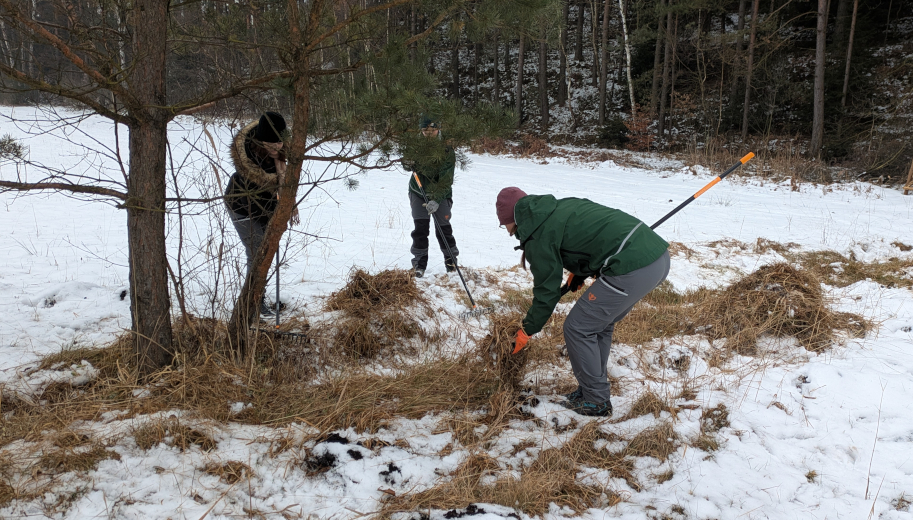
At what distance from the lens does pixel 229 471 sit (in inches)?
98.7

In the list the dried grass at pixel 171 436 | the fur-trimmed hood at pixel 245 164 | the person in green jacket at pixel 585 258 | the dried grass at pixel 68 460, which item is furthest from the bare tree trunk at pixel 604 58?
the dried grass at pixel 68 460

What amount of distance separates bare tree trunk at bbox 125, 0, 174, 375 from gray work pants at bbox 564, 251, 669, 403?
101 inches

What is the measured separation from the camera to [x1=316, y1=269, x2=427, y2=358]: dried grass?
4121 millimetres

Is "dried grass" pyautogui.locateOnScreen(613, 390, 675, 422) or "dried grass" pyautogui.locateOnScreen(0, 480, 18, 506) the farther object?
"dried grass" pyautogui.locateOnScreen(613, 390, 675, 422)

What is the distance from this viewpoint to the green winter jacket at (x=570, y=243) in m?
2.95

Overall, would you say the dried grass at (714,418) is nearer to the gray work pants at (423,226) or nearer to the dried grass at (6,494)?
the gray work pants at (423,226)

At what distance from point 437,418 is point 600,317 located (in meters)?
1.23

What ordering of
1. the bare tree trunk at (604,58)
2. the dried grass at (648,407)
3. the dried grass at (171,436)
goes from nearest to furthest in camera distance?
the dried grass at (171,436) → the dried grass at (648,407) → the bare tree trunk at (604,58)

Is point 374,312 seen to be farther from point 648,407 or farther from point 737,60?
point 737,60

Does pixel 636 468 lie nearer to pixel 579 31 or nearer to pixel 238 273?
pixel 238 273

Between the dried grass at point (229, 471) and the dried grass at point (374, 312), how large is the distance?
152cm

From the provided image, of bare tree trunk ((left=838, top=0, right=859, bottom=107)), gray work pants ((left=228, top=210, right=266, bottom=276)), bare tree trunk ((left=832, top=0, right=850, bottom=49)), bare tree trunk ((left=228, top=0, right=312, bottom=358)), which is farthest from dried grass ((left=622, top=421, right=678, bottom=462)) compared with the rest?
bare tree trunk ((left=832, top=0, right=850, bottom=49))

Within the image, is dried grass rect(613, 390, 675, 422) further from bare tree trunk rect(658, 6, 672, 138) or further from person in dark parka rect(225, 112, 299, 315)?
bare tree trunk rect(658, 6, 672, 138)

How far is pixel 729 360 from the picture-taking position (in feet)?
12.8
